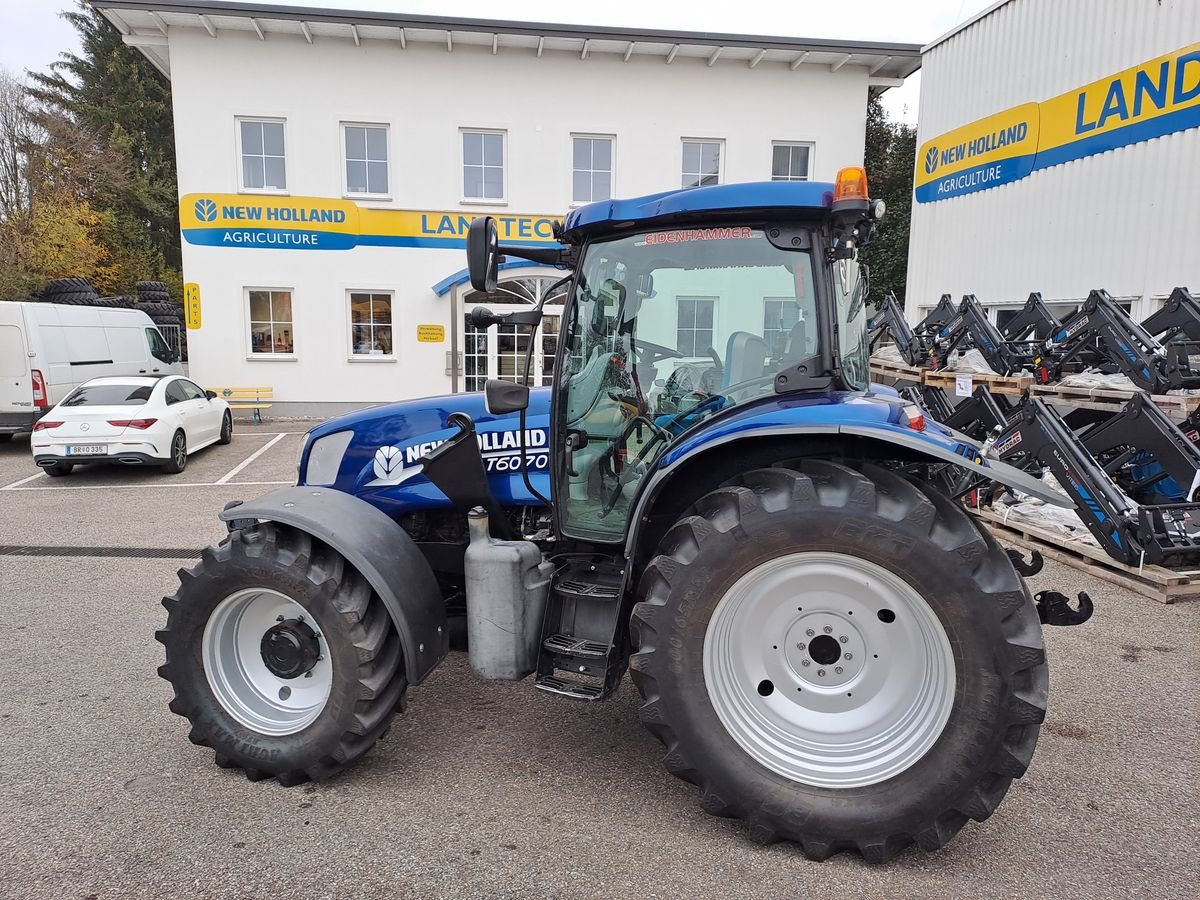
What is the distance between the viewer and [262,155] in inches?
590

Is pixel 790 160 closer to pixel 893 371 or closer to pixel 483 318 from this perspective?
pixel 893 371

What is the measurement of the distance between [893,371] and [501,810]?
896 cm

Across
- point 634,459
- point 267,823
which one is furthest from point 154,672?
point 634,459

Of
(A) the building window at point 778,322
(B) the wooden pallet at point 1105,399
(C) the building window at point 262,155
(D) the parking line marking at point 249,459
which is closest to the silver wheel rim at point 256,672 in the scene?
(A) the building window at point 778,322

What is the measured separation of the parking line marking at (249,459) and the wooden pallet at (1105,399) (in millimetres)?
9547

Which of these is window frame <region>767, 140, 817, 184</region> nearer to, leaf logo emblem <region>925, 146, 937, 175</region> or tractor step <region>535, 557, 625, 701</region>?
leaf logo emblem <region>925, 146, 937, 175</region>

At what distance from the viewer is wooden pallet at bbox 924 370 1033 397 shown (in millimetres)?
8164

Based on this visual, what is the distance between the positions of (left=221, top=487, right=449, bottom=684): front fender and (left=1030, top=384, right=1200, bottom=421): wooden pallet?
633cm

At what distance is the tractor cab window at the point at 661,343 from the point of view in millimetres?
2850

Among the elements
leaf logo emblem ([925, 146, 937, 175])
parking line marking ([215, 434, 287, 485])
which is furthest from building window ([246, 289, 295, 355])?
leaf logo emblem ([925, 146, 937, 175])

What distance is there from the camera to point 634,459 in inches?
123

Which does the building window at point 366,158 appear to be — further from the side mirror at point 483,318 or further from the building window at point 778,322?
the building window at point 778,322

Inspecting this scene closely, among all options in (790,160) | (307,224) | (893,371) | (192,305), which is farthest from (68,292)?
(893,371)

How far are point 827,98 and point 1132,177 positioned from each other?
7.58 metres
